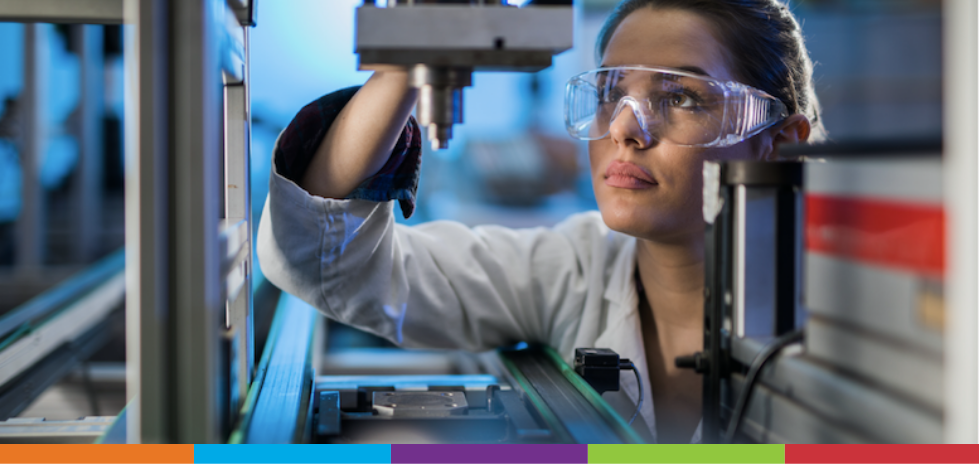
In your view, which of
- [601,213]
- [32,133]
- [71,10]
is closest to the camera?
[71,10]

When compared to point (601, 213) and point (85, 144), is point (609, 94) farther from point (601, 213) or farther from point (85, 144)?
point (85, 144)

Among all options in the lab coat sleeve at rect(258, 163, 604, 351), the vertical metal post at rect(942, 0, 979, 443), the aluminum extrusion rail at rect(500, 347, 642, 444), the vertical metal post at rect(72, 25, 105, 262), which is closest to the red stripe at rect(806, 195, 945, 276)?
the vertical metal post at rect(942, 0, 979, 443)

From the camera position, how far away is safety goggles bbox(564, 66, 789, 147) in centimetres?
100

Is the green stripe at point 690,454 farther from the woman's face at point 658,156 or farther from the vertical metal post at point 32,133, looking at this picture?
the vertical metal post at point 32,133

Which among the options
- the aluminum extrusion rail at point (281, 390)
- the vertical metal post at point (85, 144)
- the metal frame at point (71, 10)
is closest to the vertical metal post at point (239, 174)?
the aluminum extrusion rail at point (281, 390)

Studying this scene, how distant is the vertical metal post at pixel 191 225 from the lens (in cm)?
55

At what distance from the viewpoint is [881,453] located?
0.58 m

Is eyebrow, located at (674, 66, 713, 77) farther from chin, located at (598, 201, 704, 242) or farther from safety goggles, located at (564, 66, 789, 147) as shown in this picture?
chin, located at (598, 201, 704, 242)

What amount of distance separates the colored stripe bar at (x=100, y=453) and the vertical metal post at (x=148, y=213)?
0.01 meters

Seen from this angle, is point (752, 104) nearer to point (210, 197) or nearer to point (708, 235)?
point (708, 235)

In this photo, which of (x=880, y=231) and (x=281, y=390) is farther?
(x=281, y=390)

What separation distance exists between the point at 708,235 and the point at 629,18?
1.92 feet

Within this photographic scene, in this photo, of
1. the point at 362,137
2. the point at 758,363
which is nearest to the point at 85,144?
the point at 362,137

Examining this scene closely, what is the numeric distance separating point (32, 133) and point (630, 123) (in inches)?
118
